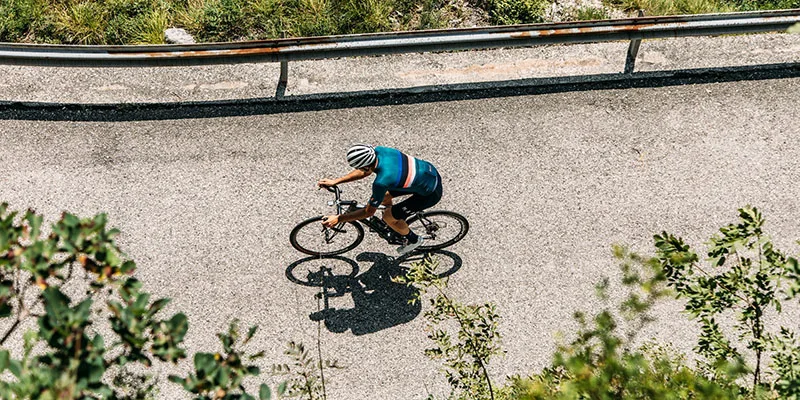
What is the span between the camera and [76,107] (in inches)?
367

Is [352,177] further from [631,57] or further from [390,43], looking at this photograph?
[631,57]

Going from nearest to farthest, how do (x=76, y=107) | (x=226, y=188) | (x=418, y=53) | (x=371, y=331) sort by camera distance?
1. (x=371, y=331)
2. (x=226, y=188)
3. (x=76, y=107)
4. (x=418, y=53)

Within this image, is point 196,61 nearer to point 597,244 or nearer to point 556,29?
point 556,29

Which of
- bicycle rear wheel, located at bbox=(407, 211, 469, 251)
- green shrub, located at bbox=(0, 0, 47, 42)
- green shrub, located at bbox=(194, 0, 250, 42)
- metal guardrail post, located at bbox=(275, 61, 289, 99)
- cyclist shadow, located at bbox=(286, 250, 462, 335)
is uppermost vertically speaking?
green shrub, located at bbox=(0, 0, 47, 42)

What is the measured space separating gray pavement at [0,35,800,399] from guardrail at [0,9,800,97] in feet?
1.59

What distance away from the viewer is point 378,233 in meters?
8.27

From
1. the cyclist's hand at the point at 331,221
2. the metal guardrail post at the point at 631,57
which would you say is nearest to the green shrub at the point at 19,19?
the cyclist's hand at the point at 331,221

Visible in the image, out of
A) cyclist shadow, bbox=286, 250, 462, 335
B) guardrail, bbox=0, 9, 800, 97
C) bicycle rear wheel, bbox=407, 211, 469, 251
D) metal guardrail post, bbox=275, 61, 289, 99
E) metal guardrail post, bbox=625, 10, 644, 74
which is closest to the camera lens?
cyclist shadow, bbox=286, 250, 462, 335

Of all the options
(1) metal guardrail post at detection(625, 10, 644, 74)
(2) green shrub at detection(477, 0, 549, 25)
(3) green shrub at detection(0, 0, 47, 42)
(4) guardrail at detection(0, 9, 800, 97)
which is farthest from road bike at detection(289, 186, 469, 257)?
(3) green shrub at detection(0, 0, 47, 42)

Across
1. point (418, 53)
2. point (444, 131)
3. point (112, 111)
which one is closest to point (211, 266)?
point (112, 111)

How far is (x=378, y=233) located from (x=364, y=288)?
0.68 metres

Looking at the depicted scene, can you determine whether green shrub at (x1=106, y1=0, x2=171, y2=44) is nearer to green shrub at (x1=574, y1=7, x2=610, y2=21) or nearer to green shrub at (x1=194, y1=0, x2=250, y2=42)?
green shrub at (x1=194, y1=0, x2=250, y2=42)

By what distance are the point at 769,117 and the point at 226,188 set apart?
7.12m

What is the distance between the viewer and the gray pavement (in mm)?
8109
